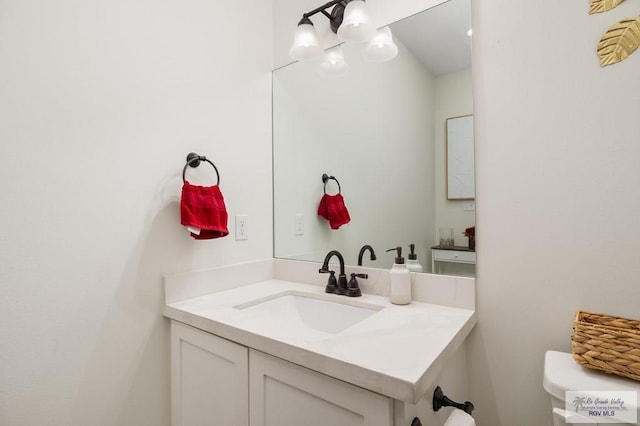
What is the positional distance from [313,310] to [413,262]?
0.45 metres

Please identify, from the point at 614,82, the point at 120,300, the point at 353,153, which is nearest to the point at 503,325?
the point at 614,82

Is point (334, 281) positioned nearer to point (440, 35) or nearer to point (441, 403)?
point (441, 403)

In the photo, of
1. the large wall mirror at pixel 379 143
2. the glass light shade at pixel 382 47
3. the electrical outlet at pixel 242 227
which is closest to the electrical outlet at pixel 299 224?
the large wall mirror at pixel 379 143

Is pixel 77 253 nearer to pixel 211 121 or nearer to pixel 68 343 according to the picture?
pixel 68 343

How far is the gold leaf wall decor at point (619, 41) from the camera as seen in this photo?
0.80 m

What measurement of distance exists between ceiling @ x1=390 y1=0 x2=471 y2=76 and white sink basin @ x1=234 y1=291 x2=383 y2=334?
924 mm

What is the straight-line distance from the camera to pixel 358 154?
141 centimetres

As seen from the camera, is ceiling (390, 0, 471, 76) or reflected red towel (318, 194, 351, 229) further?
reflected red towel (318, 194, 351, 229)

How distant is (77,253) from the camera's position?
0.92 meters

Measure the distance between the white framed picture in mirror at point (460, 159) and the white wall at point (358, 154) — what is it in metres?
0.07

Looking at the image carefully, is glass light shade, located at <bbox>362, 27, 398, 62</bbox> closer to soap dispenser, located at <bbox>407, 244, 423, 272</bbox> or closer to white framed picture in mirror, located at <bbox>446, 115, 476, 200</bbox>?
white framed picture in mirror, located at <bbox>446, 115, 476, 200</bbox>

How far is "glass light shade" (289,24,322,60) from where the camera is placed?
1.34 meters

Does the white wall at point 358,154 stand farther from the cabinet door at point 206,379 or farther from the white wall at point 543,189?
the cabinet door at point 206,379

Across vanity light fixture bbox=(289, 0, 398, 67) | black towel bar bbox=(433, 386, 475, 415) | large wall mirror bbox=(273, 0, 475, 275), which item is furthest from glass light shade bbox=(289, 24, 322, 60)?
black towel bar bbox=(433, 386, 475, 415)
